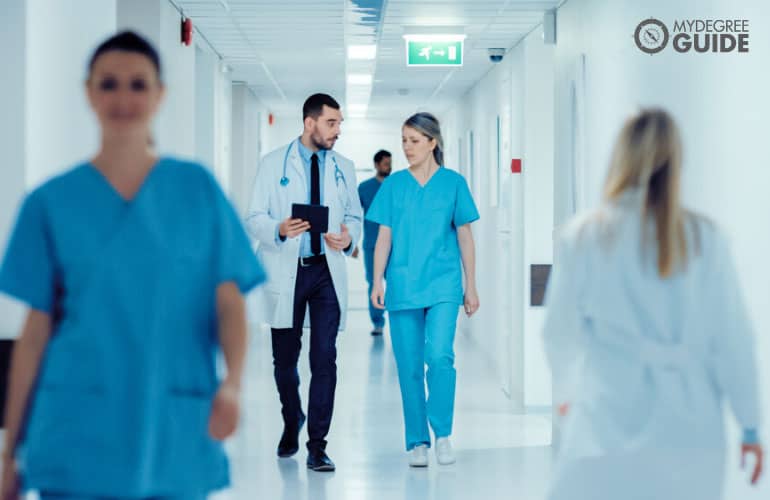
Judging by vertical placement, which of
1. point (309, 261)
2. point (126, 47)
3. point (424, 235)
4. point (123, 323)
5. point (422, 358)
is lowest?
point (422, 358)

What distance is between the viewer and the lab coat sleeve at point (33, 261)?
201 centimetres

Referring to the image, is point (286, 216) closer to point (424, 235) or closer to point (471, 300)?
point (424, 235)

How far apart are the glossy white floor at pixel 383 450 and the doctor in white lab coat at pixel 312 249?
0.27 m

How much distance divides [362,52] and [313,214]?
4.38m

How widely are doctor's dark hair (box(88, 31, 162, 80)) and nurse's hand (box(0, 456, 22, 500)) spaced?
701 millimetres

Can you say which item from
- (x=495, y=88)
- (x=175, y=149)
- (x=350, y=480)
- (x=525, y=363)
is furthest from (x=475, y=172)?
(x=350, y=480)

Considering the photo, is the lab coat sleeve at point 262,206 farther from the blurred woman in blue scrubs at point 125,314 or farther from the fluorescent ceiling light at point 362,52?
the fluorescent ceiling light at point 362,52

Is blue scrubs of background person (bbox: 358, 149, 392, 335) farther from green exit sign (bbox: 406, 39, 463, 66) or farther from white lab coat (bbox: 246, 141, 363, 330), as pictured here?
white lab coat (bbox: 246, 141, 363, 330)

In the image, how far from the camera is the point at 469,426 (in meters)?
6.64

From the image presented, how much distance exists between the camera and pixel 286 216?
205 inches

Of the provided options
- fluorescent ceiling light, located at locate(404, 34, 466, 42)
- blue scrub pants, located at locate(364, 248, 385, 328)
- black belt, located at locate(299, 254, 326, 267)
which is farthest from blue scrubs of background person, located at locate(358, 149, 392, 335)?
black belt, located at locate(299, 254, 326, 267)

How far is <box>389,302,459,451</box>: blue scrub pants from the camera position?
5277mm

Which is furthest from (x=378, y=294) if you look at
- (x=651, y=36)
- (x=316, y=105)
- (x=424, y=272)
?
(x=651, y=36)

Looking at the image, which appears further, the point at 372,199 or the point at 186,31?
the point at 372,199
